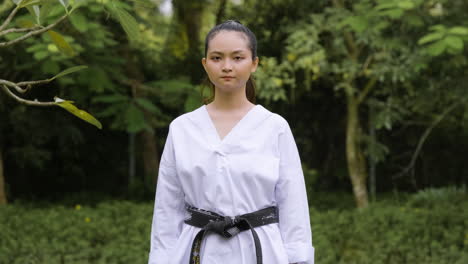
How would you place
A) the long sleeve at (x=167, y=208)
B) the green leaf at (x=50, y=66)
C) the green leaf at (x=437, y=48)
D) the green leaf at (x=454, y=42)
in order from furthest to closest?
the green leaf at (x=50, y=66), the green leaf at (x=437, y=48), the green leaf at (x=454, y=42), the long sleeve at (x=167, y=208)

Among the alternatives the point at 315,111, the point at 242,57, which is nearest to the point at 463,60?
the point at 315,111

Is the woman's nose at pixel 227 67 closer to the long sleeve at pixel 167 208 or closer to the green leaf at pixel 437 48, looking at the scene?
the long sleeve at pixel 167 208

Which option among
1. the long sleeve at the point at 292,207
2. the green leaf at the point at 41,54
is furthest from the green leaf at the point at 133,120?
the long sleeve at the point at 292,207

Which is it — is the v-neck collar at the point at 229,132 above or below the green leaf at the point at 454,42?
below

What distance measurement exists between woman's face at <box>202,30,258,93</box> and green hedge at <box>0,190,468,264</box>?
117 inches

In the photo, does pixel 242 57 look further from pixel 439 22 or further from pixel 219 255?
pixel 439 22

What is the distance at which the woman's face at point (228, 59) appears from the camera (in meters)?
2.07

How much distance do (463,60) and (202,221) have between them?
17.9 feet

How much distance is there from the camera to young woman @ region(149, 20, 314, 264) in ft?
6.77

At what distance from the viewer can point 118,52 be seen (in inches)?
314

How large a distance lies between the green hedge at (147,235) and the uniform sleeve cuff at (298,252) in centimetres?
273

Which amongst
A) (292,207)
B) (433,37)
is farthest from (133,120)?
(292,207)

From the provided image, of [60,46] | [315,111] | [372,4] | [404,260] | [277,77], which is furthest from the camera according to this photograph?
[315,111]

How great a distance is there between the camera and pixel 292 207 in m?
2.13
